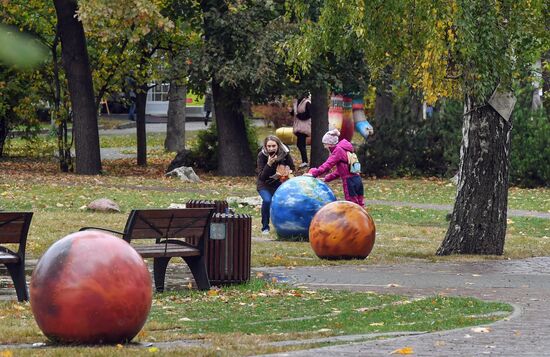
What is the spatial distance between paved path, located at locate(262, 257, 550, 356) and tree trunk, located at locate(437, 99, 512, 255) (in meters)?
0.64

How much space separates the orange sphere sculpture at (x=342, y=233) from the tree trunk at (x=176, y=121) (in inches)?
1048

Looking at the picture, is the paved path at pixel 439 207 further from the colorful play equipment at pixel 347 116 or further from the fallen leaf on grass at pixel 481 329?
the fallen leaf on grass at pixel 481 329

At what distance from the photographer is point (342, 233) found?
1623cm

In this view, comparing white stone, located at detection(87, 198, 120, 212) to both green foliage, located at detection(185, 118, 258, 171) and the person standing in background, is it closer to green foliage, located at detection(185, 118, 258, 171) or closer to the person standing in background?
green foliage, located at detection(185, 118, 258, 171)

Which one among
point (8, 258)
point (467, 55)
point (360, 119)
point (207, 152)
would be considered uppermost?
point (467, 55)

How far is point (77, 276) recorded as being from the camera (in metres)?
8.95

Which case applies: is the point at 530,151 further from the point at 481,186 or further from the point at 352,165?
the point at 481,186

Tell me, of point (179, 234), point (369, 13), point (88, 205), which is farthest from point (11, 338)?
point (88, 205)

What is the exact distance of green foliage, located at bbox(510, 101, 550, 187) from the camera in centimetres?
3166

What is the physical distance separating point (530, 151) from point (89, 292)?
24.2m

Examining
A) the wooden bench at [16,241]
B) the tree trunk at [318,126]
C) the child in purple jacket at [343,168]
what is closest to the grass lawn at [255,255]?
the wooden bench at [16,241]

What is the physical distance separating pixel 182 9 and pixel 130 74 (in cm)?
354

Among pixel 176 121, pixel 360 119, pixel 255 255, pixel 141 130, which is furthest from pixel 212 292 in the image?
pixel 176 121

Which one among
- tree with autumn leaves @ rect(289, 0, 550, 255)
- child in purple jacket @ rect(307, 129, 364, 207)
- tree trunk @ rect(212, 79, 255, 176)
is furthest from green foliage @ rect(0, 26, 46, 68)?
tree trunk @ rect(212, 79, 255, 176)
